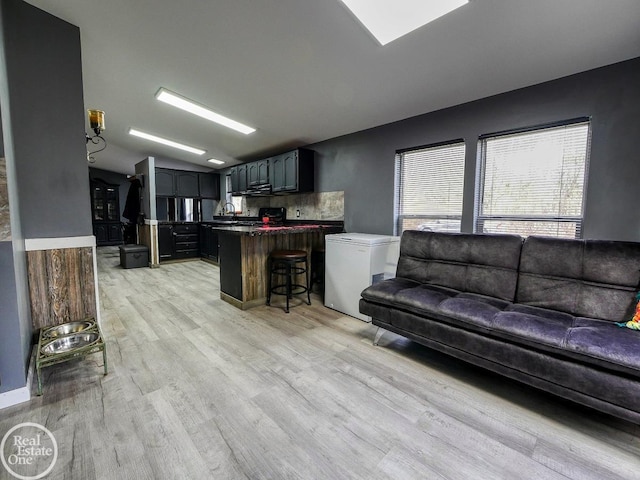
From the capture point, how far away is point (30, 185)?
81.7 inches

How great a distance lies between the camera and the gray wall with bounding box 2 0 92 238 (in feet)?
6.56

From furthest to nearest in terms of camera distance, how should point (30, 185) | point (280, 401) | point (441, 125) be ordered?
point (441, 125) → point (30, 185) → point (280, 401)

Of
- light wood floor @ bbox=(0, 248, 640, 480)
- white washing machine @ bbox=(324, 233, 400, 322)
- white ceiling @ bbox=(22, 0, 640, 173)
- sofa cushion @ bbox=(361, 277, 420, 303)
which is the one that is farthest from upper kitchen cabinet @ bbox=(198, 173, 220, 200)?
sofa cushion @ bbox=(361, 277, 420, 303)

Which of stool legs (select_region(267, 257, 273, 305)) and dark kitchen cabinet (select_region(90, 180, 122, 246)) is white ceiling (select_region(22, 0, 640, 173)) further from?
dark kitchen cabinet (select_region(90, 180, 122, 246))

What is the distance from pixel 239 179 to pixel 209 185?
1.77 metres

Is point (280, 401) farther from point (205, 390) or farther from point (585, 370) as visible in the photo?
point (585, 370)

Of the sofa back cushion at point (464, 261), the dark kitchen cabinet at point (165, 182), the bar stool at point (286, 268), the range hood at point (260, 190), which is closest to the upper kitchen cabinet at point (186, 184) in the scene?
the dark kitchen cabinet at point (165, 182)

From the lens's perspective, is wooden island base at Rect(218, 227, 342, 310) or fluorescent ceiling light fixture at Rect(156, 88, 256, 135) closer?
wooden island base at Rect(218, 227, 342, 310)

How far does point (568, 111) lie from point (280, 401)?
315cm

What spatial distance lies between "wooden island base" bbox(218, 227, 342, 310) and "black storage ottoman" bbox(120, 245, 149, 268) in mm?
3255

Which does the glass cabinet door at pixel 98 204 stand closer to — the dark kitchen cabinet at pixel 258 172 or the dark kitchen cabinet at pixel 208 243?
the dark kitchen cabinet at pixel 208 243

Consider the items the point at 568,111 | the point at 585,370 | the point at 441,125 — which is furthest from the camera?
the point at 441,125

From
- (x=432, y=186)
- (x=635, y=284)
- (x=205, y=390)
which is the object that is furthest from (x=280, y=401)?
(x=432, y=186)

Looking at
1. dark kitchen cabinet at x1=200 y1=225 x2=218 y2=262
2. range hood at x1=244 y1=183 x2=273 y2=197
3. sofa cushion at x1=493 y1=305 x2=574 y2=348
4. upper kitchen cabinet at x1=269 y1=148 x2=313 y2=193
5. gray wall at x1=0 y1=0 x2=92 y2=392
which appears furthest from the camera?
dark kitchen cabinet at x1=200 y1=225 x2=218 y2=262
